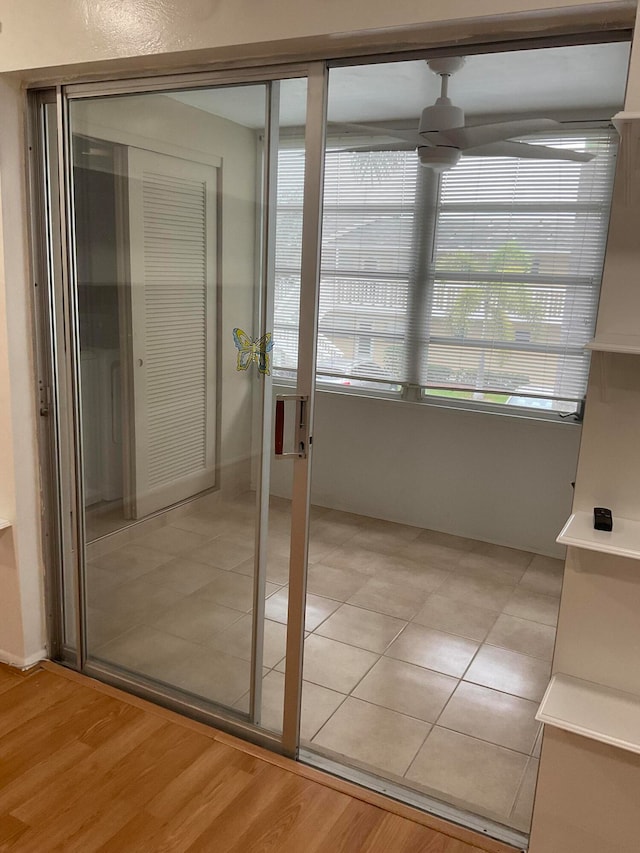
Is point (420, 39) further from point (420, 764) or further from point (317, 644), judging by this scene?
point (317, 644)

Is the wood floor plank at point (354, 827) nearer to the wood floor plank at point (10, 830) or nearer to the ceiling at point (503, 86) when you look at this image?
the wood floor plank at point (10, 830)

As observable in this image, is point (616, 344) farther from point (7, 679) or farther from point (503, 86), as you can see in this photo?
point (503, 86)

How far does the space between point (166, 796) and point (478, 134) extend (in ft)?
9.04

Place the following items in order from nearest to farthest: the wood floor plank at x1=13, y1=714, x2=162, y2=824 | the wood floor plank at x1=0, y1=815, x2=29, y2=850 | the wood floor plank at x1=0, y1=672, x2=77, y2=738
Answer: the wood floor plank at x1=0, y1=815, x2=29, y2=850
the wood floor plank at x1=13, y1=714, x2=162, y2=824
the wood floor plank at x1=0, y1=672, x2=77, y2=738

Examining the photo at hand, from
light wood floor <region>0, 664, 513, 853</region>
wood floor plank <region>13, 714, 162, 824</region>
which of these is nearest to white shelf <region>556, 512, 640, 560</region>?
light wood floor <region>0, 664, 513, 853</region>

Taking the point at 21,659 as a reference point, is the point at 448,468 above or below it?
above

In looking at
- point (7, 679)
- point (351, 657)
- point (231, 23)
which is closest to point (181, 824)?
point (7, 679)

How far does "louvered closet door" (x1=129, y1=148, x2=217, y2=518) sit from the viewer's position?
2.31m

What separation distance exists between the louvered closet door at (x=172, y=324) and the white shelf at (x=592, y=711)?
4.11 feet

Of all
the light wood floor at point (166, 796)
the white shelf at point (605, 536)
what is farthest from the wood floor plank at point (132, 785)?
the white shelf at point (605, 536)

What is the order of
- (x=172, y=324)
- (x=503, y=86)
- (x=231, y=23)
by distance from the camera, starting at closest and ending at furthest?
(x=231, y=23), (x=172, y=324), (x=503, y=86)

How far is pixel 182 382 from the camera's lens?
8.04 feet

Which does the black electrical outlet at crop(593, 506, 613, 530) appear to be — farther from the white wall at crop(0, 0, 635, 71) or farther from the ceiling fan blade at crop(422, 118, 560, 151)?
the ceiling fan blade at crop(422, 118, 560, 151)

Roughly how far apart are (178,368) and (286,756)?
134cm
